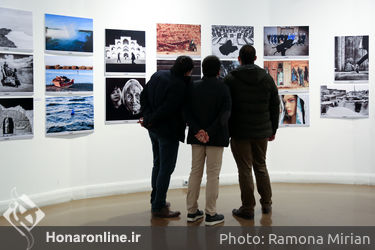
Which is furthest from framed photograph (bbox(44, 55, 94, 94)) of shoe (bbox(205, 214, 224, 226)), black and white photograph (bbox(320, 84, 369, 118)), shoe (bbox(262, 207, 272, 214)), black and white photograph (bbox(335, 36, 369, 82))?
black and white photograph (bbox(335, 36, 369, 82))

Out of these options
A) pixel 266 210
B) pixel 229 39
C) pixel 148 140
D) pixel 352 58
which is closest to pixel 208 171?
pixel 266 210

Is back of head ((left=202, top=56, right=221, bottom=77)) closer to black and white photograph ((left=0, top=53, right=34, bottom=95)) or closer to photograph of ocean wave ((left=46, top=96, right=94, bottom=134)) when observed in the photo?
photograph of ocean wave ((left=46, top=96, right=94, bottom=134))

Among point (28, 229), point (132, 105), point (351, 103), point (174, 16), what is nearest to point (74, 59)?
point (132, 105)

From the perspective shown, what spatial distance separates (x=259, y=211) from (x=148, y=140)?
1.84m

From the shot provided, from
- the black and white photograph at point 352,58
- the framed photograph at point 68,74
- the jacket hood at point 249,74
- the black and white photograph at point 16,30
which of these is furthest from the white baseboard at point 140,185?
the jacket hood at point 249,74

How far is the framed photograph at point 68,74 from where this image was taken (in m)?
5.21

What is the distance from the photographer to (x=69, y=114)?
5.42m

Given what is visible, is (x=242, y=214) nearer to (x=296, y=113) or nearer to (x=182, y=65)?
(x=182, y=65)

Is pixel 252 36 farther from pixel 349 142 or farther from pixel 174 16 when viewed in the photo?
pixel 349 142

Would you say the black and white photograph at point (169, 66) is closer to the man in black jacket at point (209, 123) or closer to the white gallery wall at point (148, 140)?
the white gallery wall at point (148, 140)

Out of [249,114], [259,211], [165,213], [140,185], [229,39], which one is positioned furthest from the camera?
[229,39]

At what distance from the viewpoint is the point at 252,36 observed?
639 centimetres

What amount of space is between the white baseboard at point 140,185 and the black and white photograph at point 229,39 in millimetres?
1748

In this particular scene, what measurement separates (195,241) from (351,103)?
360cm
